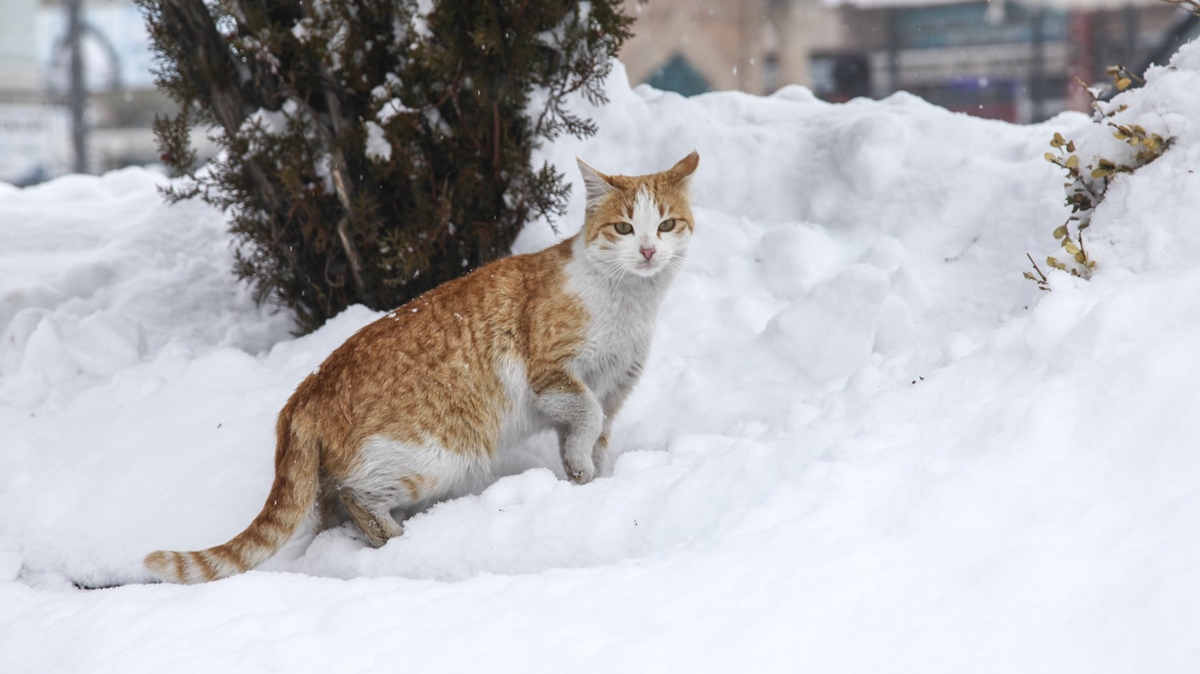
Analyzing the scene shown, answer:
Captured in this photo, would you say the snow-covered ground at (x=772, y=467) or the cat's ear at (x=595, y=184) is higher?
the cat's ear at (x=595, y=184)

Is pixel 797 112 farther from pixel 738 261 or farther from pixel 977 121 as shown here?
pixel 738 261

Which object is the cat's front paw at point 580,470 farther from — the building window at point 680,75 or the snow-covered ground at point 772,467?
the building window at point 680,75

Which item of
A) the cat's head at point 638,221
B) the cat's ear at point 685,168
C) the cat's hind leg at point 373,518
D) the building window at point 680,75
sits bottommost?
the cat's hind leg at point 373,518

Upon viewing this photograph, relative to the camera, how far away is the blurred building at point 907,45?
9.16 meters

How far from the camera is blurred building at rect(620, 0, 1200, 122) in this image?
9.16 m

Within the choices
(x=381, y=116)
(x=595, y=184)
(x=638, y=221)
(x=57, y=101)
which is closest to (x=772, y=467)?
(x=638, y=221)

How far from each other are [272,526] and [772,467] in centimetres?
149

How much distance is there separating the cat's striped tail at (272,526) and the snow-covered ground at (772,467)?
107 millimetres

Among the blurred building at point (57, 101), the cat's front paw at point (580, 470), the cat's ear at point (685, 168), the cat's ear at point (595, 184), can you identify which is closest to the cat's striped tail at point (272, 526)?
the cat's front paw at point (580, 470)

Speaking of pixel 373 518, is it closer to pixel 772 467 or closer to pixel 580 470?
pixel 580 470

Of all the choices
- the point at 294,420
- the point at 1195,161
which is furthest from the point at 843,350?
the point at 294,420

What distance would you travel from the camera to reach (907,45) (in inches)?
381

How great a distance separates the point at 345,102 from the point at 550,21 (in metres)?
0.98

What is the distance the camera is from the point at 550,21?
12.4 ft
